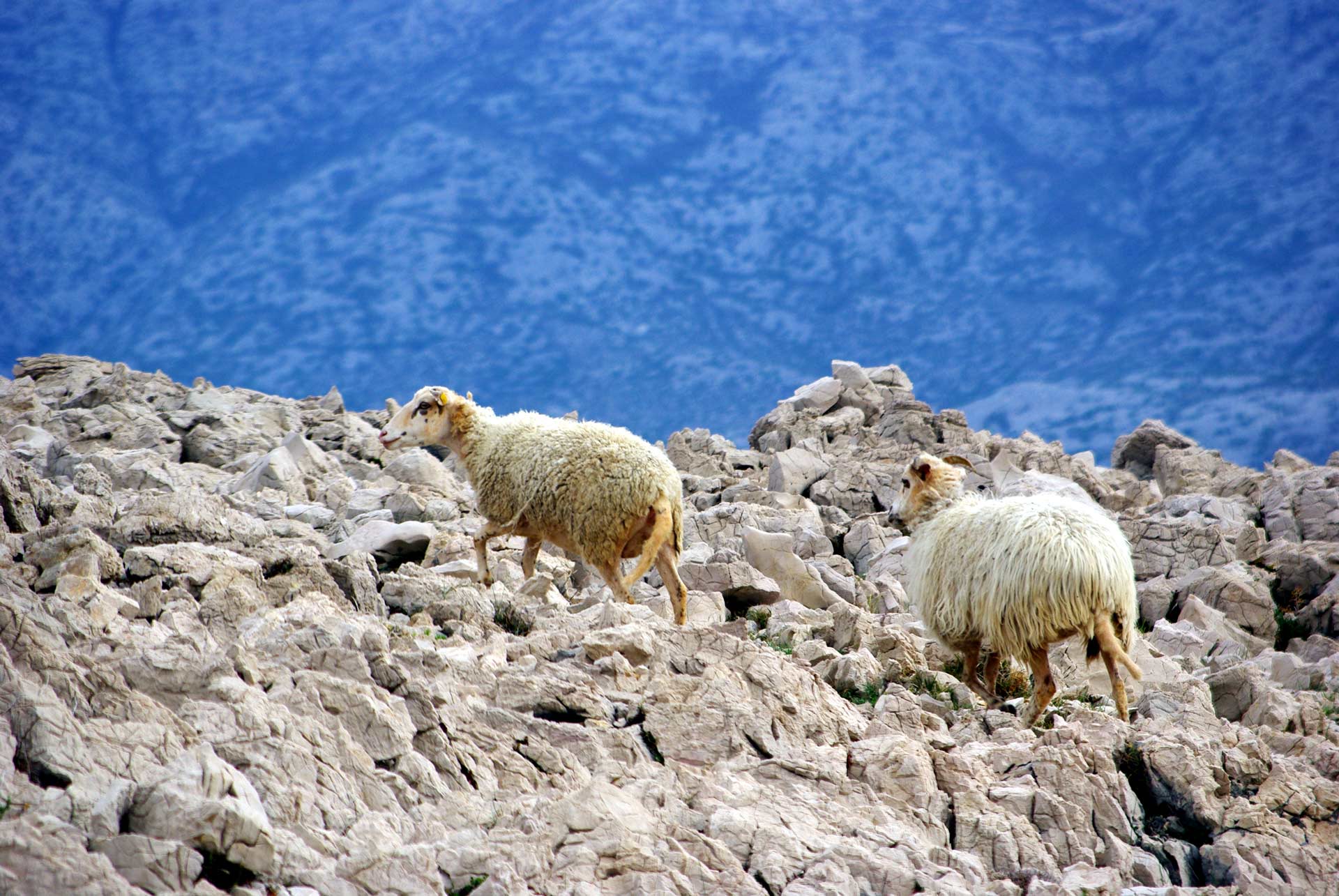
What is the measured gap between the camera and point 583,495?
10.5m

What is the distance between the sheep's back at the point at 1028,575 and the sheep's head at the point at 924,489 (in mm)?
668

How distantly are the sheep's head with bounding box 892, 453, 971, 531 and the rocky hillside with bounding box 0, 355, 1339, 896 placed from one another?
0.99 m

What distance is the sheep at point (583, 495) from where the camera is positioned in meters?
10.4

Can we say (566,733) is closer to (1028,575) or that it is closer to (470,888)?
(470,888)

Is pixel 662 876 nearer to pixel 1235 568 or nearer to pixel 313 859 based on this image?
pixel 313 859

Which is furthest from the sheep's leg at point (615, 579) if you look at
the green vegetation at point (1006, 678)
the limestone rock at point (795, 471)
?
the limestone rock at point (795, 471)

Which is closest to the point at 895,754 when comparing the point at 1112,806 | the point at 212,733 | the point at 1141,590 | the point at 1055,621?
the point at 1112,806

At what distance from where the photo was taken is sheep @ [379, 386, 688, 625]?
1038 centimetres

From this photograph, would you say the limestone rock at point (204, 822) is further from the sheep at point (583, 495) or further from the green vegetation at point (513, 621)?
the sheep at point (583, 495)

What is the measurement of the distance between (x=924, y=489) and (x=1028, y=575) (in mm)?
1777

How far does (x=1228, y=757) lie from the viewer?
7.07m

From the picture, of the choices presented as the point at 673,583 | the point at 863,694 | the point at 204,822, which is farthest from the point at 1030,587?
the point at 204,822

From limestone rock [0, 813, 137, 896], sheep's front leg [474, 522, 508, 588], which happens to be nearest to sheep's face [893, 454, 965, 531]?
sheep's front leg [474, 522, 508, 588]

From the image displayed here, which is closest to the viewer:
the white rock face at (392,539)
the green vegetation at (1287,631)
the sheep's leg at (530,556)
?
the white rock face at (392,539)
